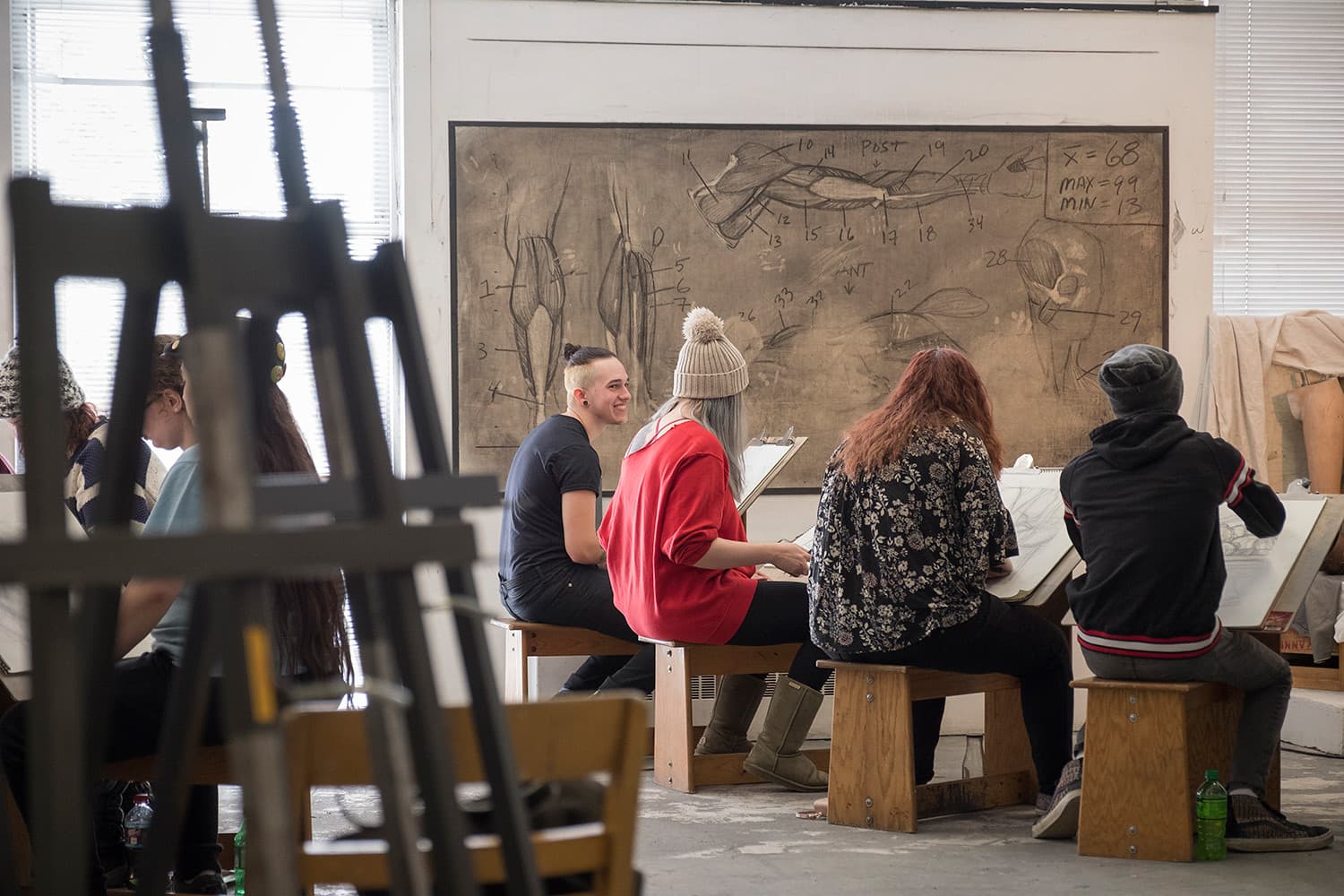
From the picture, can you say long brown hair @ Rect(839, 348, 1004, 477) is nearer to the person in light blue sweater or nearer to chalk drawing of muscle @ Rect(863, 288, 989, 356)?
the person in light blue sweater

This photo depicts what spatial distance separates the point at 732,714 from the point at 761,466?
31.1 inches

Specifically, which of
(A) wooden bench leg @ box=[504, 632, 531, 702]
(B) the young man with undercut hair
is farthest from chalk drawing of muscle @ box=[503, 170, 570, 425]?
(A) wooden bench leg @ box=[504, 632, 531, 702]

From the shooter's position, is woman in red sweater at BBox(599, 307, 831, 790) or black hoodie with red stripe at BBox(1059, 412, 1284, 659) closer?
black hoodie with red stripe at BBox(1059, 412, 1284, 659)

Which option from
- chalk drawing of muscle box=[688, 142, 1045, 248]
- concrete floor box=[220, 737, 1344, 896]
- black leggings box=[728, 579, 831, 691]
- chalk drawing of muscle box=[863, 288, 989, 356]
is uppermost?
chalk drawing of muscle box=[688, 142, 1045, 248]

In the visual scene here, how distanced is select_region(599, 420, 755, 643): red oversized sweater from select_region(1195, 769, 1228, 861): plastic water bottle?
4.35ft

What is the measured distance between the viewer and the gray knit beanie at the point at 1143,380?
10.8ft

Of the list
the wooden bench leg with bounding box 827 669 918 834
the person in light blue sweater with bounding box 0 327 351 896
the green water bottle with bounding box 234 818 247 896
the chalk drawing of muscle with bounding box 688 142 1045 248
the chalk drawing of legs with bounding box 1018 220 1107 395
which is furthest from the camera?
the chalk drawing of legs with bounding box 1018 220 1107 395

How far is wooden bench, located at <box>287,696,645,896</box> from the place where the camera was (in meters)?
1.42

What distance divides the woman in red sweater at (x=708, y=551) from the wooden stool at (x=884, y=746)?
1.15ft

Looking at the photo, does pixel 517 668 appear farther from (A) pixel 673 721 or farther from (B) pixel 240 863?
(B) pixel 240 863

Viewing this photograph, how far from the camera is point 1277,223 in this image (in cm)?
611

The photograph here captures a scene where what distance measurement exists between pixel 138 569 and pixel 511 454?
13.8 feet

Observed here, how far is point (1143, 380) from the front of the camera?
130 inches

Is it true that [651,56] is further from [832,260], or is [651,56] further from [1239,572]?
[1239,572]
